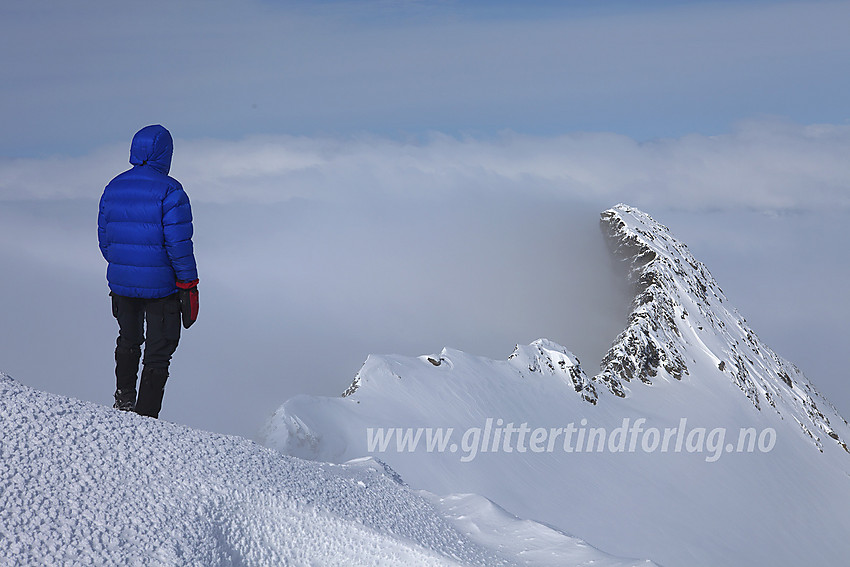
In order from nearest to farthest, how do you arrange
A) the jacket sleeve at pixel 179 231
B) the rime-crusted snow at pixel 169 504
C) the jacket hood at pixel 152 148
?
the rime-crusted snow at pixel 169 504 < the jacket sleeve at pixel 179 231 < the jacket hood at pixel 152 148

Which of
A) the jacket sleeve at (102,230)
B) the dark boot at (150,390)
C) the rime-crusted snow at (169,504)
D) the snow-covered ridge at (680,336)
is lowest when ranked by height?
the rime-crusted snow at (169,504)

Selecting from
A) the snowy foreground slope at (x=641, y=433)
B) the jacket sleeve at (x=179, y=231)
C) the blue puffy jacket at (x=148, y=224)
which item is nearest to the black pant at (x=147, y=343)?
the blue puffy jacket at (x=148, y=224)

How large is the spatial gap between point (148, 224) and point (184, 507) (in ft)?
10.1

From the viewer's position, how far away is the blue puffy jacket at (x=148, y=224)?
661 centimetres

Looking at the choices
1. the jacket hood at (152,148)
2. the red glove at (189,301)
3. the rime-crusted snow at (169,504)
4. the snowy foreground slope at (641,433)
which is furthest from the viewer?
the snowy foreground slope at (641,433)

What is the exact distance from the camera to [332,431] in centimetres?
1170

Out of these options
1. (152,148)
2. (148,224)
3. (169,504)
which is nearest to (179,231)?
(148,224)

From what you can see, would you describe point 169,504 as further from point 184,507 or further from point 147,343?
point 147,343

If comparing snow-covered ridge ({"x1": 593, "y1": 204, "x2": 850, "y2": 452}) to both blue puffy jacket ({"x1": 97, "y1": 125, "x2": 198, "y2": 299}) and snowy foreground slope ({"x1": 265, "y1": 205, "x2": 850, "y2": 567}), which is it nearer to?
snowy foreground slope ({"x1": 265, "y1": 205, "x2": 850, "y2": 567})

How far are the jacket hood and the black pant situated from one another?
1.27 m

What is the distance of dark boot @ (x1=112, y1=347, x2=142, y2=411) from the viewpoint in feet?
23.0

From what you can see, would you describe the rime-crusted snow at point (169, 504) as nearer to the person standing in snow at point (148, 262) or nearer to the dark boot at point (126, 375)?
the person standing in snow at point (148, 262)

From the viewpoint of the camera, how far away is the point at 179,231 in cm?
659

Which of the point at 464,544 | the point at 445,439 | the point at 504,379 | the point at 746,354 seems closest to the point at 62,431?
the point at 464,544
